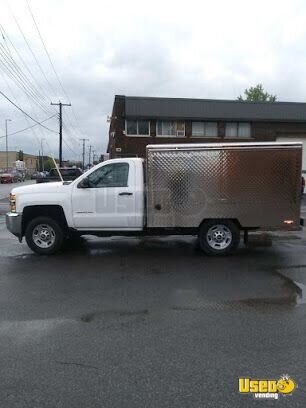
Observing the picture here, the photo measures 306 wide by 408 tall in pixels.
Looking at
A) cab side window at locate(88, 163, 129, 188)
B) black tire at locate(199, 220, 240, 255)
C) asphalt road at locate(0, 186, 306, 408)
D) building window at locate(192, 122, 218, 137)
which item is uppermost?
building window at locate(192, 122, 218, 137)

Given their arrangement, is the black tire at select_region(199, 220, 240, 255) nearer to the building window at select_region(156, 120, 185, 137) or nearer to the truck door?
the truck door

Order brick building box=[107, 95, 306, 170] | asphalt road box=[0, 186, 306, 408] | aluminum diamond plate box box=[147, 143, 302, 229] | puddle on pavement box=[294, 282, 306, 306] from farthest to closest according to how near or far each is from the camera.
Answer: brick building box=[107, 95, 306, 170] < aluminum diamond plate box box=[147, 143, 302, 229] < puddle on pavement box=[294, 282, 306, 306] < asphalt road box=[0, 186, 306, 408]

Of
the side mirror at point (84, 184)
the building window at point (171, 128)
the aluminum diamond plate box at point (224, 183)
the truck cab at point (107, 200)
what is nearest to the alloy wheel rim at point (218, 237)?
the aluminum diamond plate box at point (224, 183)

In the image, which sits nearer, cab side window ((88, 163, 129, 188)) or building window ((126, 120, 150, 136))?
cab side window ((88, 163, 129, 188))

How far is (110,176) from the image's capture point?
8.80m

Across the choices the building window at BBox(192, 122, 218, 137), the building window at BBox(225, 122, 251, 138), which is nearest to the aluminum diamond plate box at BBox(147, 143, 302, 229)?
the building window at BBox(192, 122, 218, 137)

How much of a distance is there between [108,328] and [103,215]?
162 inches

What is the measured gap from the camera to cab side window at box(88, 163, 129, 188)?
8758mm

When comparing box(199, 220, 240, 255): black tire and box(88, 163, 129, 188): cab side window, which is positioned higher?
box(88, 163, 129, 188): cab side window

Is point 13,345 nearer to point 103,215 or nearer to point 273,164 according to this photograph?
point 103,215

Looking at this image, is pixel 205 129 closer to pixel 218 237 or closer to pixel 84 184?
pixel 218 237

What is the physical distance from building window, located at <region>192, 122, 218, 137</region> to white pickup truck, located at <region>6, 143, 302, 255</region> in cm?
2894

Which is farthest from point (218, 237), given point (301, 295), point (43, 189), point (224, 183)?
point (43, 189)

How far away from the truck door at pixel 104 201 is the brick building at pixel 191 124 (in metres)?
27.4
